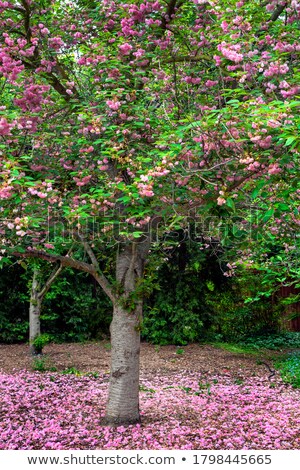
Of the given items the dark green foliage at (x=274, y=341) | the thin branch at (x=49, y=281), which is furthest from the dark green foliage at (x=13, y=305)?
the dark green foliage at (x=274, y=341)

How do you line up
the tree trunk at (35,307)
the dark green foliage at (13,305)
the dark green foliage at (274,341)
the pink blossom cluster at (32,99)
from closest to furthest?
1. the pink blossom cluster at (32,99)
2. the tree trunk at (35,307)
3. the dark green foliage at (274,341)
4. the dark green foliage at (13,305)

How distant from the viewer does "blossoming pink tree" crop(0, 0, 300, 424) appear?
4102 mm

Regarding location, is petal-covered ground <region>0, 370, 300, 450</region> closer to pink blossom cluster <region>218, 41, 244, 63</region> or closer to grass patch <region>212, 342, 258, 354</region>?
grass patch <region>212, 342, 258, 354</region>

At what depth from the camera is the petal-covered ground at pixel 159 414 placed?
16.9 ft

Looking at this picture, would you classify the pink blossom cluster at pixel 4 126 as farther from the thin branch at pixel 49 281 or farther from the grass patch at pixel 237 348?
the grass patch at pixel 237 348

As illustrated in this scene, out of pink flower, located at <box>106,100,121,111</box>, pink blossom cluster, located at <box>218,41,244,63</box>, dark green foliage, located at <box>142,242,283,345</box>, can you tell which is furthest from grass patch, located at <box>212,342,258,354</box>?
pink blossom cluster, located at <box>218,41,244,63</box>

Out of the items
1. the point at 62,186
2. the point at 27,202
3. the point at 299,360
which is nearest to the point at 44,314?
the point at 299,360

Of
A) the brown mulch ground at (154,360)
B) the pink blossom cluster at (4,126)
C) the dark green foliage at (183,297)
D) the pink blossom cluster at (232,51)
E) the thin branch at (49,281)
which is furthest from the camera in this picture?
the dark green foliage at (183,297)

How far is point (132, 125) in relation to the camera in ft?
16.0

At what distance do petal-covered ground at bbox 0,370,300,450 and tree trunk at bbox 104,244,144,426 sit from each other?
0.61 ft

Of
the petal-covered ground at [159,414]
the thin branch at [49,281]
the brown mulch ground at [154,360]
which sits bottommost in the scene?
the petal-covered ground at [159,414]

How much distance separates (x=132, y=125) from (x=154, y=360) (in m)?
6.54

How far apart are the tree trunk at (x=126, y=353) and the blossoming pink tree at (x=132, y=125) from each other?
0.04 ft

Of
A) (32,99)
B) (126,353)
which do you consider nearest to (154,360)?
(126,353)
